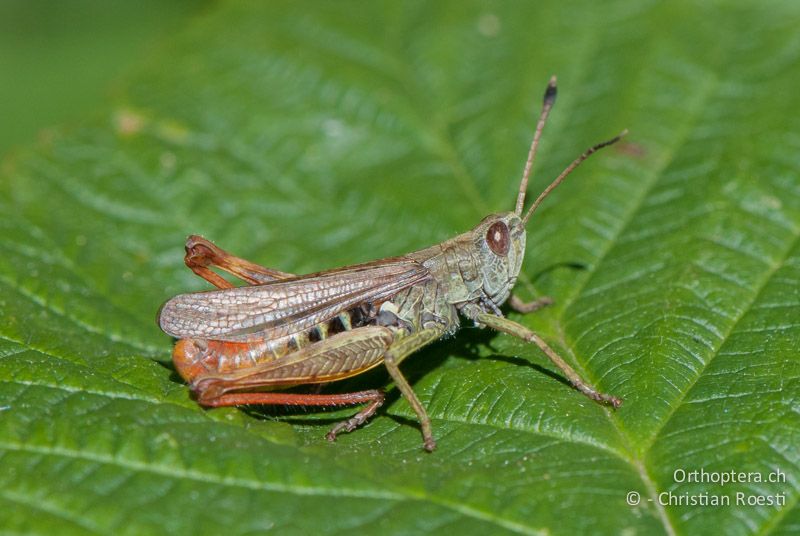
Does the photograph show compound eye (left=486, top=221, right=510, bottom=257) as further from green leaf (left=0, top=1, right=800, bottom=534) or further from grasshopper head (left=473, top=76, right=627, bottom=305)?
green leaf (left=0, top=1, right=800, bottom=534)

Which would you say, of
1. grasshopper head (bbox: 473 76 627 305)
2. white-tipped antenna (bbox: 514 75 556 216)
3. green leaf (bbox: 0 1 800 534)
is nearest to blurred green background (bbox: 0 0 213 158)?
green leaf (bbox: 0 1 800 534)

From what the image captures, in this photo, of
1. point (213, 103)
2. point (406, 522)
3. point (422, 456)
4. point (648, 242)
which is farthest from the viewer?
point (213, 103)

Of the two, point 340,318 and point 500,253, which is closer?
point 340,318

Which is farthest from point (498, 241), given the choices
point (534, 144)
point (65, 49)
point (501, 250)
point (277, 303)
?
point (65, 49)

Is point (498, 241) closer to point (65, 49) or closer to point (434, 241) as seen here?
point (434, 241)

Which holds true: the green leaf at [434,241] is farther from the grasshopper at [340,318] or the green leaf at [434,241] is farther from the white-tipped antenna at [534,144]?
the white-tipped antenna at [534,144]

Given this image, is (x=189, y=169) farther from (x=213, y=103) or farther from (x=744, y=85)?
(x=744, y=85)

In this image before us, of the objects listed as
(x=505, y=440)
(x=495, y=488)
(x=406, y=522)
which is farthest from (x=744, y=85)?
(x=406, y=522)
